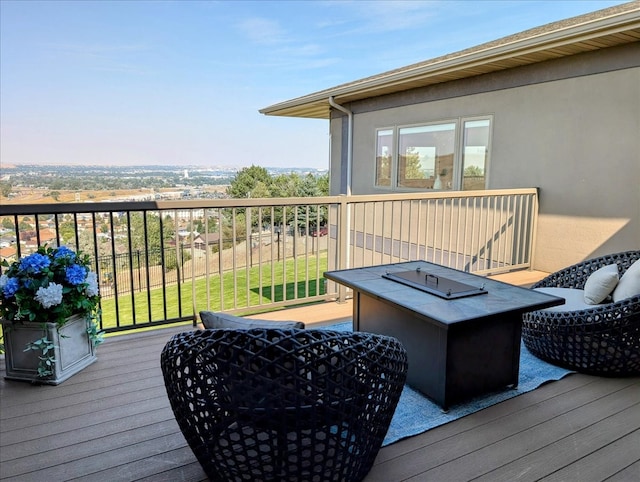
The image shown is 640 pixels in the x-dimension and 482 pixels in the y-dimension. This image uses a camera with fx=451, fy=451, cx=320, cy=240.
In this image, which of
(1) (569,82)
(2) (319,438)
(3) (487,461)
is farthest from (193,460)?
(1) (569,82)

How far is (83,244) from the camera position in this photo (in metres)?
3.42

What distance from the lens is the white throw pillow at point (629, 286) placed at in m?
2.76

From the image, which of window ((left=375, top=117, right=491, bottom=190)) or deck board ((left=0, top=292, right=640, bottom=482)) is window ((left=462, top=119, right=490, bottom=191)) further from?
deck board ((left=0, top=292, right=640, bottom=482))

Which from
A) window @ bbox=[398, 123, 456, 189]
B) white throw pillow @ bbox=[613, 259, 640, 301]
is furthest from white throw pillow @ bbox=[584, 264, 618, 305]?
window @ bbox=[398, 123, 456, 189]

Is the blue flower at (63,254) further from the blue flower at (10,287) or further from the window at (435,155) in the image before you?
the window at (435,155)

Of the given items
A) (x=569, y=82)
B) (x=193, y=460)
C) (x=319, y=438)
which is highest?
(x=569, y=82)

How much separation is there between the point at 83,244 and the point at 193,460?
2.12m

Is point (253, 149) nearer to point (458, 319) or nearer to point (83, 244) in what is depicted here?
point (83, 244)

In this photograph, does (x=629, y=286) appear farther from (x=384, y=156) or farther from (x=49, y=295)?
(x=384, y=156)

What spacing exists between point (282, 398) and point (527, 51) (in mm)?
5113

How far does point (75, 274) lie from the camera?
8.80 ft

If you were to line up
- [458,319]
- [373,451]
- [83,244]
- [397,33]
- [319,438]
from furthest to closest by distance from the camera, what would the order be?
[397,33] < [83,244] < [458,319] < [373,451] < [319,438]

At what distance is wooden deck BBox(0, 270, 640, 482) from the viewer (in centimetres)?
188

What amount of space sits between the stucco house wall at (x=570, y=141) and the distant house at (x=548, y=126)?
0.01 meters
